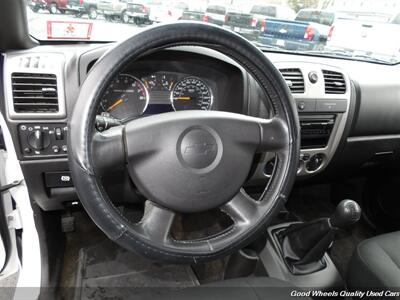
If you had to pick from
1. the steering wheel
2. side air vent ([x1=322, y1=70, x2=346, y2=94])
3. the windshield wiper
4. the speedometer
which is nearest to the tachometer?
the speedometer

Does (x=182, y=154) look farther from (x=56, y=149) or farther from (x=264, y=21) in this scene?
(x=264, y=21)

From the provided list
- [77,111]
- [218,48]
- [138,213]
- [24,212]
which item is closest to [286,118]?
[218,48]

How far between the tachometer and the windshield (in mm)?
149

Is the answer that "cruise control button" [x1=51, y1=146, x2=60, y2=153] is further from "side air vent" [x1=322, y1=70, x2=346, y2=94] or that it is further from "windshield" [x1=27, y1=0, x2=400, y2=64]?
"side air vent" [x1=322, y1=70, x2=346, y2=94]

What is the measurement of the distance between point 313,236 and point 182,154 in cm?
89

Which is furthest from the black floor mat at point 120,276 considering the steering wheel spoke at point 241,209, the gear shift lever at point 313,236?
the steering wheel spoke at point 241,209

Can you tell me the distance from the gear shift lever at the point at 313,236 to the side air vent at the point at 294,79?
452 mm

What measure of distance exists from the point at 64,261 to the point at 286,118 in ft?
4.45

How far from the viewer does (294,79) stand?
140 cm

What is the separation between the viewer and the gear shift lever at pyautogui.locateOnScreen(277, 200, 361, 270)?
1344mm

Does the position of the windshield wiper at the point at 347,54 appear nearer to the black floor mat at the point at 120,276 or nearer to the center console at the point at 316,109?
the center console at the point at 316,109

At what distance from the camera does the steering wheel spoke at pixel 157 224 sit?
2.84ft

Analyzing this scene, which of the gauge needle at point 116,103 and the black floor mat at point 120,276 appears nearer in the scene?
the gauge needle at point 116,103

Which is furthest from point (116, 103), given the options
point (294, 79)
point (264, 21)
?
point (264, 21)
